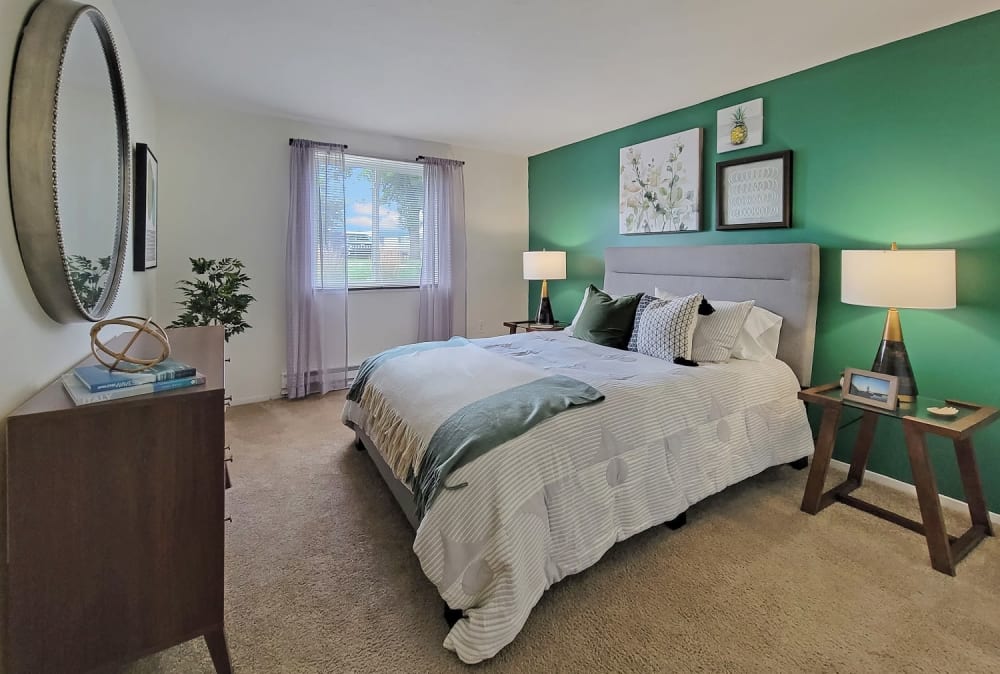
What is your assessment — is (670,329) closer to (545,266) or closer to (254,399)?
(545,266)

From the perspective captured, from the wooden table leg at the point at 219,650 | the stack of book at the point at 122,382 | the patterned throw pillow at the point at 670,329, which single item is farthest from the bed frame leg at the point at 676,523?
the stack of book at the point at 122,382

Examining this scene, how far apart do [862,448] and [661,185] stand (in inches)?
89.8

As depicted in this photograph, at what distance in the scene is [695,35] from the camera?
2.50 m

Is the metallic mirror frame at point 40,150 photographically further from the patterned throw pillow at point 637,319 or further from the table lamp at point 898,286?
the table lamp at point 898,286

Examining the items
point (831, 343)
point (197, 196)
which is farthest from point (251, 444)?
point (831, 343)

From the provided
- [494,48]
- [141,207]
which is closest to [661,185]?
[494,48]

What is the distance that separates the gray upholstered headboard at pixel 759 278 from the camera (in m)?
2.87

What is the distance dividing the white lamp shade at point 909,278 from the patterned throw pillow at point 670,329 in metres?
0.83

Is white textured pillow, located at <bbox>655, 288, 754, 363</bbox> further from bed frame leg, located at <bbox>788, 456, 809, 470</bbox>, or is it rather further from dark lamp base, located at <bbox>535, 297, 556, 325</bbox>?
dark lamp base, located at <bbox>535, 297, 556, 325</bbox>

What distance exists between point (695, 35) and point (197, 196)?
364 centimetres

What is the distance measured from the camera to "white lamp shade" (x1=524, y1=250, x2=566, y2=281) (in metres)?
4.65

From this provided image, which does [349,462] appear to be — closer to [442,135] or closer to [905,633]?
[905,633]

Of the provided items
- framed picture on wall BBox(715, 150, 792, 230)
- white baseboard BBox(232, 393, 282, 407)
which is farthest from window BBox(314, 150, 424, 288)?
framed picture on wall BBox(715, 150, 792, 230)

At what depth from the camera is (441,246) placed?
190 inches
